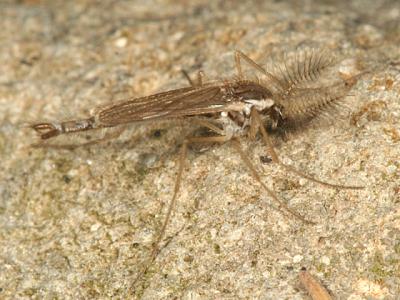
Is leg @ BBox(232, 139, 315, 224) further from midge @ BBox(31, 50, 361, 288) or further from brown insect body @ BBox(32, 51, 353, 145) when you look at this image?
brown insect body @ BBox(32, 51, 353, 145)

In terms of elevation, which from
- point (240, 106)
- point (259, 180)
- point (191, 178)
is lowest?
point (191, 178)

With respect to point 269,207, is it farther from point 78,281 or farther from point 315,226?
point 78,281

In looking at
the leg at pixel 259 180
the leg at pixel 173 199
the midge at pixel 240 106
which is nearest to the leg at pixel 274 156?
the midge at pixel 240 106

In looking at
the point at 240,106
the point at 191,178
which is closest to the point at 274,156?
the point at 240,106

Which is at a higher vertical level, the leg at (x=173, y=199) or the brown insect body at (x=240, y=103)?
the brown insect body at (x=240, y=103)

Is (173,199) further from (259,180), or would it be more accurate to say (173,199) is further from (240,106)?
(240,106)

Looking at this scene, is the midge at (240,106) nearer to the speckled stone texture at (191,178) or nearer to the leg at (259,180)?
the leg at (259,180)

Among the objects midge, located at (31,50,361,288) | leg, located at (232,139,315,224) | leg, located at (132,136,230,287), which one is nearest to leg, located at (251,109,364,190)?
midge, located at (31,50,361,288)

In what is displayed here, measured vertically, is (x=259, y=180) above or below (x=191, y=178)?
above
